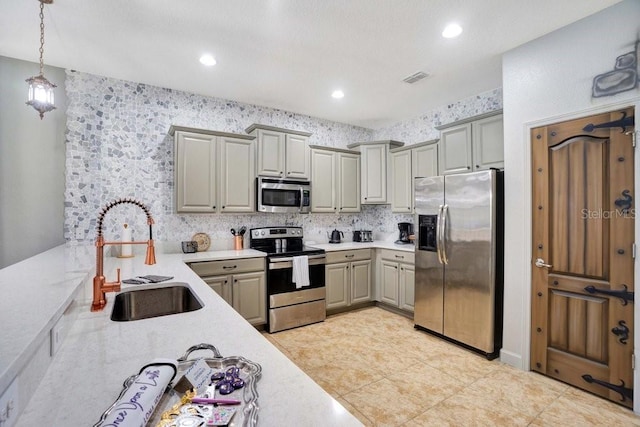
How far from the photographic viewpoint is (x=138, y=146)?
11.0 feet

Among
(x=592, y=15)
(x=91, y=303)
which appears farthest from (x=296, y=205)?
(x=592, y=15)

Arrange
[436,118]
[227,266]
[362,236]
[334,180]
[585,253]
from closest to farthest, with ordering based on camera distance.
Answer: [585,253], [227,266], [436,118], [334,180], [362,236]

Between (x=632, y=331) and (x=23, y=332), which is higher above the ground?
(x=23, y=332)

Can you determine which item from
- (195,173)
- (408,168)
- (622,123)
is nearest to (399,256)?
(408,168)

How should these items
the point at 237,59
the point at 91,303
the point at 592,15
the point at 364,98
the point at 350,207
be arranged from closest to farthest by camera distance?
the point at 91,303, the point at 592,15, the point at 237,59, the point at 364,98, the point at 350,207

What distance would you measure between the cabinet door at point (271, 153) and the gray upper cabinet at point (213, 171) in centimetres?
10

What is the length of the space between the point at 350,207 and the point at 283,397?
3891 millimetres

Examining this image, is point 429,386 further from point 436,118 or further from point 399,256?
point 436,118

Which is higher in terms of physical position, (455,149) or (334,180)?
(455,149)

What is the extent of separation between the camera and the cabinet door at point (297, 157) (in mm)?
3908

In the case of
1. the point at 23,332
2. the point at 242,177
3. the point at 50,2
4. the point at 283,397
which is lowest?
the point at 283,397

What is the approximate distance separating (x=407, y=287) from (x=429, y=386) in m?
1.53

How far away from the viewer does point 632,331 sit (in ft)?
6.70

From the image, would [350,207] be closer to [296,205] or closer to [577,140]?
[296,205]
